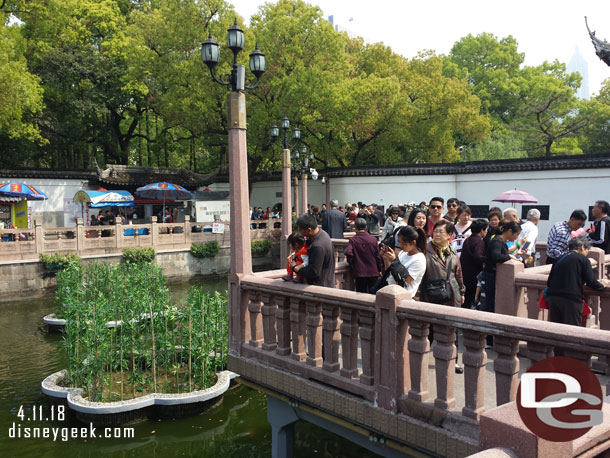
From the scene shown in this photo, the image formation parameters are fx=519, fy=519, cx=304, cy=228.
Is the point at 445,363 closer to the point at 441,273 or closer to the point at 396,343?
the point at 396,343

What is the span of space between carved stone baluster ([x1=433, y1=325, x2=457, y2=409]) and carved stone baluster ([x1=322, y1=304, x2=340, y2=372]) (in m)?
1.10

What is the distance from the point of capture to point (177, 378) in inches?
329

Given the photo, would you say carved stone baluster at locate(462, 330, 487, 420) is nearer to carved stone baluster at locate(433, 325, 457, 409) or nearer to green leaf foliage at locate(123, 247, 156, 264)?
carved stone baluster at locate(433, 325, 457, 409)

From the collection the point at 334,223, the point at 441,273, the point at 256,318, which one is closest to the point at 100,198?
the point at 334,223

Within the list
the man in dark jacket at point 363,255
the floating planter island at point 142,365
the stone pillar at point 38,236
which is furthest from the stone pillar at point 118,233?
the man in dark jacket at point 363,255

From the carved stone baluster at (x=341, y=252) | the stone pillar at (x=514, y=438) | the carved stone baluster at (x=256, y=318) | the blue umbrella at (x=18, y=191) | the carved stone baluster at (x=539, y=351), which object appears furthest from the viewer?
the blue umbrella at (x=18, y=191)

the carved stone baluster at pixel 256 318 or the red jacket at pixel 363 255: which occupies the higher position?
the red jacket at pixel 363 255

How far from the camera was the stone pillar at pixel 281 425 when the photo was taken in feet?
18.3

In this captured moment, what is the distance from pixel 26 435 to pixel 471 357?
23.1ft

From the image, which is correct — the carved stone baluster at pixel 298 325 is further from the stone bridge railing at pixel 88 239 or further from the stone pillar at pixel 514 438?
the stone bridge railing at pixel 88 239

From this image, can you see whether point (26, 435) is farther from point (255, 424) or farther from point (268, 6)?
point (268, 6)

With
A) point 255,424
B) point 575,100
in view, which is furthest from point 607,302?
point 575,100

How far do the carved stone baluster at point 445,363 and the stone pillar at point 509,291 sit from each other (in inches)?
80.9

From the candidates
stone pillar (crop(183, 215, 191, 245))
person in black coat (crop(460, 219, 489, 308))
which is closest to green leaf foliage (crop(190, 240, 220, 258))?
stone pillar (crop(183, 215, 191, 245))
